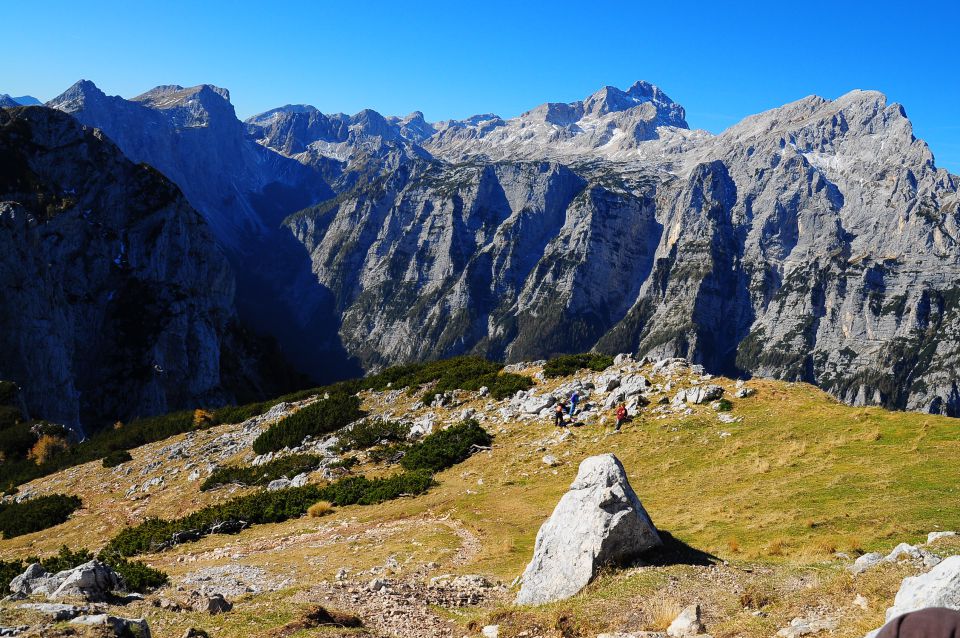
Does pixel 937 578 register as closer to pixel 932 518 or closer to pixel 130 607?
pixel 932 518

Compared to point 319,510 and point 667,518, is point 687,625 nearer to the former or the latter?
point 667,518

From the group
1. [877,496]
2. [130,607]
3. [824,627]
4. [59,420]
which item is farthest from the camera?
[59,420]

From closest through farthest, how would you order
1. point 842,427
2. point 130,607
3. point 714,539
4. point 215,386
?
point 130,607
point 714,539
point 842,427
point 215,386

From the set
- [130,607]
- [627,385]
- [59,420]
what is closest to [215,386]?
[59,420]

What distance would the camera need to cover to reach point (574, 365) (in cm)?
4156

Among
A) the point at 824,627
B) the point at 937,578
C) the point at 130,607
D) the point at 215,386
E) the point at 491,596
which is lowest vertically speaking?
the point at 215,386

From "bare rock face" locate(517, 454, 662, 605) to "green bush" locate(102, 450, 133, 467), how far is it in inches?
1497

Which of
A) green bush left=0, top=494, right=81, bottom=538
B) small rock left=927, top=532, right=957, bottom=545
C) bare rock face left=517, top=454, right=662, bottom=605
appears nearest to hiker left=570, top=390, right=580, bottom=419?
bare rock face left=517, top=454, right=662, bottom=605

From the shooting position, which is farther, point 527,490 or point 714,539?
point 527,490

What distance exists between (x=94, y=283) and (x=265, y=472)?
103043mm

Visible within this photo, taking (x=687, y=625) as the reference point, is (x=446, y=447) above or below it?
below

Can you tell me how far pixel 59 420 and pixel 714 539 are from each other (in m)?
97.9

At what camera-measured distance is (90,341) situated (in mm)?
106875

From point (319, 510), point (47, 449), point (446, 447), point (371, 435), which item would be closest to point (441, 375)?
point (371, 435)
